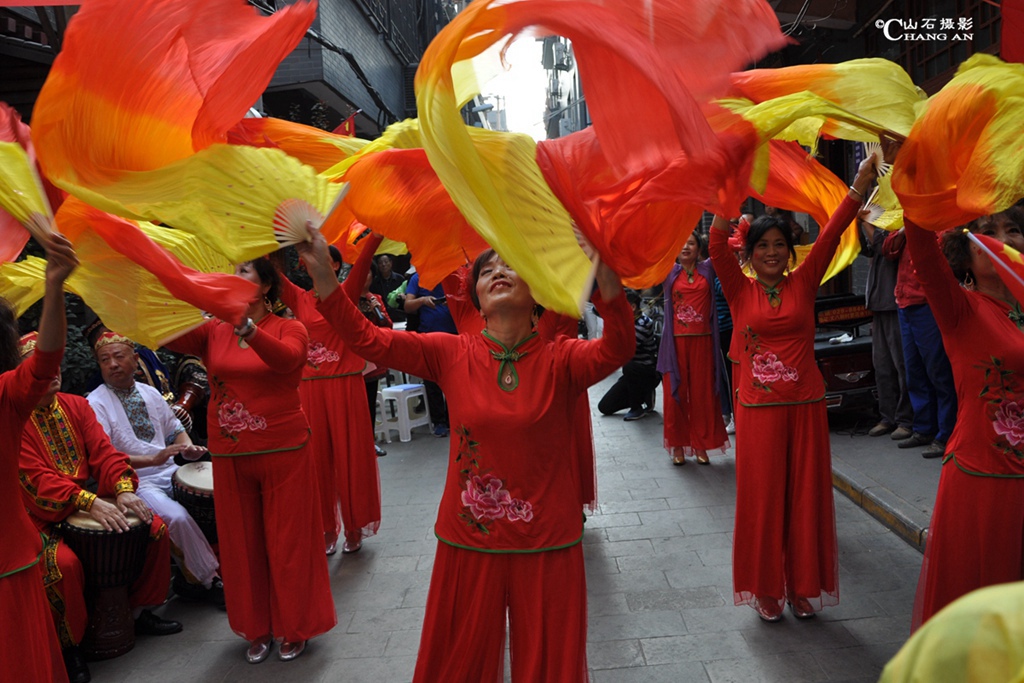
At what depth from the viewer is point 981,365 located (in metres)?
2.85

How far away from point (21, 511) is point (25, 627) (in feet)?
1.25

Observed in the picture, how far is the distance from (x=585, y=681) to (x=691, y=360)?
5233 millimetres

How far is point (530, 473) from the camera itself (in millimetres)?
2543

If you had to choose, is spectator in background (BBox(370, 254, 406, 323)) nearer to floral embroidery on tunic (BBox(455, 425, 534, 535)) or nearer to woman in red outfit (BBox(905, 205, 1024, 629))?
floral embroidery on tunic (BBox(455, 425, 534, 535))

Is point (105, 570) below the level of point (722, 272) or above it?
below

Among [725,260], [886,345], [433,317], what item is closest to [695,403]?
[886,345]

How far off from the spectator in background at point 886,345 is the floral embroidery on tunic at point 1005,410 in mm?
4524

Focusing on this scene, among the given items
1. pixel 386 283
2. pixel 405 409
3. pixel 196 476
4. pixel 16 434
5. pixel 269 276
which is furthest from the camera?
pixel 386 283

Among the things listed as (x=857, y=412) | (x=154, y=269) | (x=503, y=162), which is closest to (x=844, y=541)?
(x=857, y=412)

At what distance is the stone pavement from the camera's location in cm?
379

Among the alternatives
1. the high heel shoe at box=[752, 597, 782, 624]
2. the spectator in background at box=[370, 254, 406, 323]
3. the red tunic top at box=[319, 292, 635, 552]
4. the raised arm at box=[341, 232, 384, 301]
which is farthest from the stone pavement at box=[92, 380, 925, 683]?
the spectator in background at box=[370, 254, 406, 323]

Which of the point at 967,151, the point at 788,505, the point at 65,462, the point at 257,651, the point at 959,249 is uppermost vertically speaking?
the point at 967,151

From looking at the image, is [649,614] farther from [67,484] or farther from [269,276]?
[67,484]

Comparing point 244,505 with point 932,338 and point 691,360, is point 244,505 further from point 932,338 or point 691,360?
point 932,338
